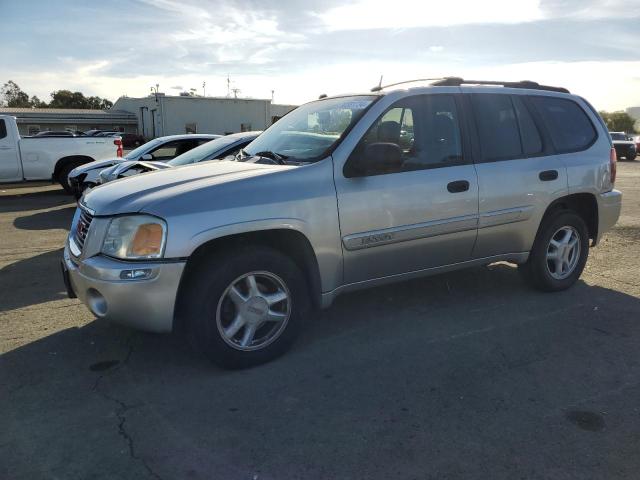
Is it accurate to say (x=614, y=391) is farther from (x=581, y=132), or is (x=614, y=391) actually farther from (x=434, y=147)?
(x=581, y=132)

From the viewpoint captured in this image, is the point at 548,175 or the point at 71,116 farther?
the point at 71,116

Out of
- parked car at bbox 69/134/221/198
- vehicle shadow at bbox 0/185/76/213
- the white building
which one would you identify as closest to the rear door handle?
parked car at bbox 69/134/221/198

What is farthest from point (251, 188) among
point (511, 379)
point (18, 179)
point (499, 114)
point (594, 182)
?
point (18, 179)

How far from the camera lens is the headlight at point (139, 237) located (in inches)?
128

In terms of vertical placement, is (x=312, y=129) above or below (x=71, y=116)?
below

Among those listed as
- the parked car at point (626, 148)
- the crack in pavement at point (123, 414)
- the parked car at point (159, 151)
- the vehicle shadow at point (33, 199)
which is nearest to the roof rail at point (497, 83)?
the crack in pavement at point (123, 414)

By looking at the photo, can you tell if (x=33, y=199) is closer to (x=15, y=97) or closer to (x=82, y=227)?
(x=82, y=227)

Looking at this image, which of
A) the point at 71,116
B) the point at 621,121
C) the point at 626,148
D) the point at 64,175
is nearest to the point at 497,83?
the point at 64,175

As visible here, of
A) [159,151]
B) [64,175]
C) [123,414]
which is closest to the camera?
[123,414]

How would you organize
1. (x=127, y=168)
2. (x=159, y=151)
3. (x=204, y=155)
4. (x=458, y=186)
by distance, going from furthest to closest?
(x=159, y=151) < (x=127, y=168) < (x=204, y=155) < (x=458, y=186)

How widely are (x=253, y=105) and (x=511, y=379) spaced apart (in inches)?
1590

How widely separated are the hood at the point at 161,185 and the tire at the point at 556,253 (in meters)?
2.63

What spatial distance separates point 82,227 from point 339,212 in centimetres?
181

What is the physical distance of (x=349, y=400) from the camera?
3.25m
